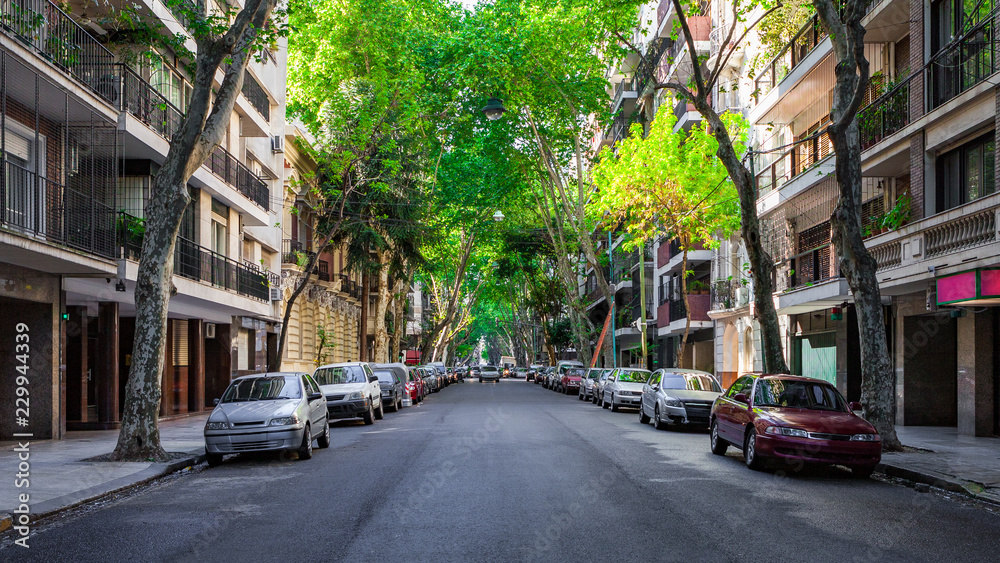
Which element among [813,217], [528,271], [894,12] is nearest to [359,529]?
[894,12]

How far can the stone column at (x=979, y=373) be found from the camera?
19.8 m

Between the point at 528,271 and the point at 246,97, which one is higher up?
the point at 246,97

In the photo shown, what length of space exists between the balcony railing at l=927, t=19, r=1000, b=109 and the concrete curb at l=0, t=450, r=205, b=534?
16.1 meters

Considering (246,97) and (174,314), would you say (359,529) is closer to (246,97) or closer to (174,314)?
(174,314)

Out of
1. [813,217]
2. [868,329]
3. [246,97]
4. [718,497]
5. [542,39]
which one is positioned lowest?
[718,497]

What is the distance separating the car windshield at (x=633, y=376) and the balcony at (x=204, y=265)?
13.1 metres

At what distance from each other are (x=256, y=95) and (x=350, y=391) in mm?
13482

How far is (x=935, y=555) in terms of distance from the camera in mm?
7551

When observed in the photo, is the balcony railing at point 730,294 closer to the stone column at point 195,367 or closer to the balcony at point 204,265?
the balcony at point 204,265

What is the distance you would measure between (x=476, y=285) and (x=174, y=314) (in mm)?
46514

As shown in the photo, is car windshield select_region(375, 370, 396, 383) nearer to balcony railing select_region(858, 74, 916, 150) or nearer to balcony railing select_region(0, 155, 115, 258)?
balcony railing select_region(0, 155, 115, 258)

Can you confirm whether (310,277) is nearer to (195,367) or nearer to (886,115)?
Result: (195,367)

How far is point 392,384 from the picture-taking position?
100ft

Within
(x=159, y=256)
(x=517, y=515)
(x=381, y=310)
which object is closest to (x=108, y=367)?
(x=159, y=256)
